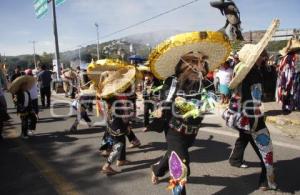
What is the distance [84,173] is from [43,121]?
636cm

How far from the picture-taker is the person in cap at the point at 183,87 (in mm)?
4289

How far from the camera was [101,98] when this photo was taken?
6016 mm

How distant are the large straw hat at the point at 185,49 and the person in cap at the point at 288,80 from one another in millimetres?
6032

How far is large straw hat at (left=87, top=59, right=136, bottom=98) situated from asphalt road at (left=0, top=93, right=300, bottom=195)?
128 cm

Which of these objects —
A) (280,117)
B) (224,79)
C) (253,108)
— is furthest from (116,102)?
(224,79)

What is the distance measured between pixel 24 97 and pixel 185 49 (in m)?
5.64

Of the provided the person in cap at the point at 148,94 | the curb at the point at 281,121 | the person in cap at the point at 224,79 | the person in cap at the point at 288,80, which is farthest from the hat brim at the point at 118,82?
the person in cap at the point at 224,79

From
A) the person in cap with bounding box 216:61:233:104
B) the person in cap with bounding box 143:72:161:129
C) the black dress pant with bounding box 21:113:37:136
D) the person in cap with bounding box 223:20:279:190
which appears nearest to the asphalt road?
the black dress pant with bounding box 21:113:37:136

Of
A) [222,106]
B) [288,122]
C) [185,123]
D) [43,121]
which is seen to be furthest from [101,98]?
[222,106]

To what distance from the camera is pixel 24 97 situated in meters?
8.79

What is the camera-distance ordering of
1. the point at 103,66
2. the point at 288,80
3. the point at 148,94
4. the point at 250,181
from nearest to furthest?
the point at 250,181
the point at 103,66
the point at 148,94
the point at 288,80

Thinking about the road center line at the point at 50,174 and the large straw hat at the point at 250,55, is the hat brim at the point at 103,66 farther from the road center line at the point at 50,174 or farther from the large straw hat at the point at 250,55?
the large straw hat at the point at 250,55

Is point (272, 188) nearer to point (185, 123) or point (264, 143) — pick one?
point (264, 143)

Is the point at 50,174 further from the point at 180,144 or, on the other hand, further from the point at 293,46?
the point at 293,46
